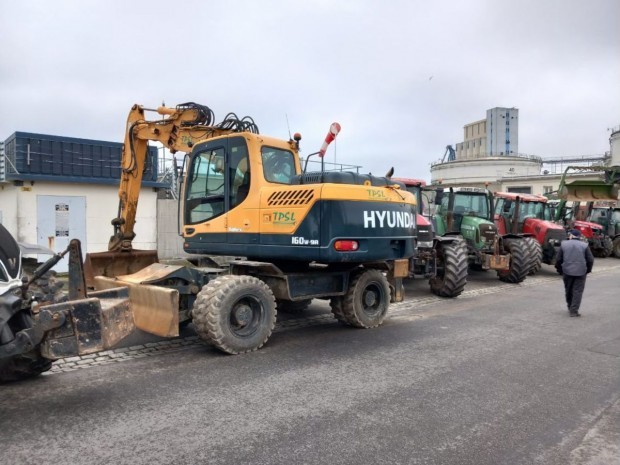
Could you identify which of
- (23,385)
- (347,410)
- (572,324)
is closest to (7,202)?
(23,385)

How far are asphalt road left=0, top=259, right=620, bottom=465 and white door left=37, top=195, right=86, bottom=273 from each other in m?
8.58

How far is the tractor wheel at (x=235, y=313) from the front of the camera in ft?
19.5

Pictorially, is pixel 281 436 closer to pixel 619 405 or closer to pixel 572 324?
pixel 619 405

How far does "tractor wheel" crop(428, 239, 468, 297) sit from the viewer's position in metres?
10.8

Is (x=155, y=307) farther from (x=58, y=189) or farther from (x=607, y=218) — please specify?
(x=607, y=218)

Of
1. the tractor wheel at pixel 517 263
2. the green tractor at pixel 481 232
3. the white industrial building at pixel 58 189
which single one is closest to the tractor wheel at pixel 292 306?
the green tractor at pixel 481 232

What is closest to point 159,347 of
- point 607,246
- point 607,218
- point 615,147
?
point 607,246

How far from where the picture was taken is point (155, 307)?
5902 mm

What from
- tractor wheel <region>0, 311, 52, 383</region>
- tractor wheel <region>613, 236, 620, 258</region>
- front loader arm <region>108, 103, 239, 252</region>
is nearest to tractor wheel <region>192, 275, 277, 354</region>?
tractor wheel <region>0, 311, 52, 383</region>

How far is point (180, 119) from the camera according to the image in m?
8.06

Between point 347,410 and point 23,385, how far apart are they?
3.24 metres

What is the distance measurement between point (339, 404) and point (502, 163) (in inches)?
2243

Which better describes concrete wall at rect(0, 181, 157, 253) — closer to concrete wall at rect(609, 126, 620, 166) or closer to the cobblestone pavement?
the cobblestone pavement

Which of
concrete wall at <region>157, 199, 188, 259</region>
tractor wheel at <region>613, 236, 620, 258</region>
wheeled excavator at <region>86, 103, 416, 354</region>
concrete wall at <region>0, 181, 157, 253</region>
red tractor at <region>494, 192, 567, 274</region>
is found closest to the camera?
wheeled excavator at <region>86, 103, 416, 354</region>
